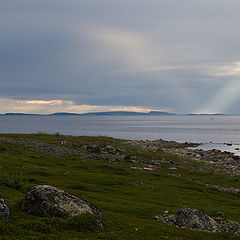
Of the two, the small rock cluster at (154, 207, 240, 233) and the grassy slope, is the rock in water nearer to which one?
the grassy slope

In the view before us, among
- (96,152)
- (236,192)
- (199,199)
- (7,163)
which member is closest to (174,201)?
(199,199)

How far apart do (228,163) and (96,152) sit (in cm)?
3034

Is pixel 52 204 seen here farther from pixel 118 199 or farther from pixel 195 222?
pixel 118 199

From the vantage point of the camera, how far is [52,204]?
16438 millimetres

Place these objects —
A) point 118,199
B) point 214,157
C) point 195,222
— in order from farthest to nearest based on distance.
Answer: point 214,157, point 118,199, point 195,222

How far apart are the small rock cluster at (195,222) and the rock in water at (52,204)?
5.92 meters

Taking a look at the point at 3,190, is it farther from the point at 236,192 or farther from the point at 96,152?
the point at 96,152

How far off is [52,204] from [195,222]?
9201 mm

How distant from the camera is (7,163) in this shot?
130 feet

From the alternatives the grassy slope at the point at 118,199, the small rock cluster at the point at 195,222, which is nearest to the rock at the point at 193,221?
the small rock cluster at the point at 195,222

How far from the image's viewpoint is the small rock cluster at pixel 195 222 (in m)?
19.7

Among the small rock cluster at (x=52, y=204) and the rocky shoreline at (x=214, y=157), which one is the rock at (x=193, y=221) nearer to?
the small rock cluster at (x=52, y=204)

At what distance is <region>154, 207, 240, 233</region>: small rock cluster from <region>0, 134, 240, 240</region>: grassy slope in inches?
56.4

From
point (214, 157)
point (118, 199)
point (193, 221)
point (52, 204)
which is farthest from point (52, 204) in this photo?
point (214, 157)
